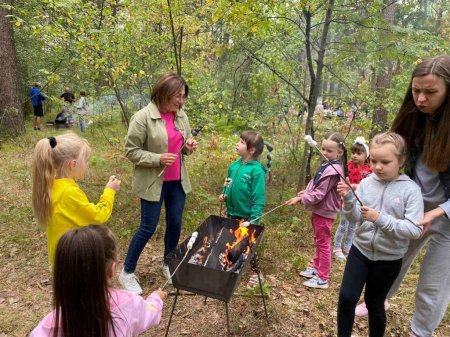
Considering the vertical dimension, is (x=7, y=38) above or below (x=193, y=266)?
above

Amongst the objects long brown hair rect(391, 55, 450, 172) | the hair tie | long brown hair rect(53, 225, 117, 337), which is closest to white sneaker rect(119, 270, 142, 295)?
the hair tie

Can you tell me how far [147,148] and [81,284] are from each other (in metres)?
1.92

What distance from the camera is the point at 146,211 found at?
330 centimetres

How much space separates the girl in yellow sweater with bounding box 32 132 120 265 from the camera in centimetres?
246

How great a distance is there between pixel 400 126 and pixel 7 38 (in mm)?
10087

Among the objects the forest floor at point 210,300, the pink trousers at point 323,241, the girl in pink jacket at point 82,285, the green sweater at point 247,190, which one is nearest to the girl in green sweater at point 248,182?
the green sweater at point 247,190

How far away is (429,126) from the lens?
2285mm

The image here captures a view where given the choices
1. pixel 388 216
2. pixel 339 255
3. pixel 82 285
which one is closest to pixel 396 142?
pixel 388 216

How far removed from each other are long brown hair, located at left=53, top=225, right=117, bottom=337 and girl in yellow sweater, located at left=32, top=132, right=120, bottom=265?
99 cm

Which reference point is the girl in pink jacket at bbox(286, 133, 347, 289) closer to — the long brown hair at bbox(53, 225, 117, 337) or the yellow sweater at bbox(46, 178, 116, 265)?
the yellow sweater at bbox(46, 178, 116, 265)

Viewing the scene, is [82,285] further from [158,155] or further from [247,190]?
[247,190]

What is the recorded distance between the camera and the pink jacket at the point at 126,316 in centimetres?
163

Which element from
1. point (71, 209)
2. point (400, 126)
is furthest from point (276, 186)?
point (71, 209)

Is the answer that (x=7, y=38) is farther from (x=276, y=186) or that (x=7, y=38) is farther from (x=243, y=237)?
(x=243, y=237)
